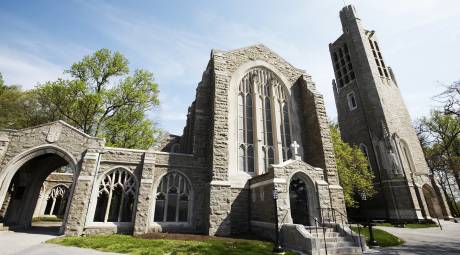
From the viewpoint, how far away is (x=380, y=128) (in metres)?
24.0

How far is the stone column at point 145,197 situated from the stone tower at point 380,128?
22524mm

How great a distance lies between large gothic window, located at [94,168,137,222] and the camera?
479 inches

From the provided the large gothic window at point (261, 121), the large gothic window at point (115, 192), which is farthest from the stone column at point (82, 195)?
the large gothic window at point (261, 121)

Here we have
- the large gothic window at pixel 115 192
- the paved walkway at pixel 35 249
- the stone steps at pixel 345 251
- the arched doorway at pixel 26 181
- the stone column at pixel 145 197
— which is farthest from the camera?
the large gothic window at pixel 115 192

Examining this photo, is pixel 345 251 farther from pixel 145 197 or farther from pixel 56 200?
pixel 56 200

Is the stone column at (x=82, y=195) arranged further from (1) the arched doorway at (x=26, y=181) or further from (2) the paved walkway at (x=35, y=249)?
(2) the paved walkway at (x=35, y=249)

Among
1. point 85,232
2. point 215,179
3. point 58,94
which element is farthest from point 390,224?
point 58,94

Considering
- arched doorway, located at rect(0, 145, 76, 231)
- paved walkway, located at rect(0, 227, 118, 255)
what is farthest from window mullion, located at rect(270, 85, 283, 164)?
arched doorway, located at rect(0, 145, 76, 231)

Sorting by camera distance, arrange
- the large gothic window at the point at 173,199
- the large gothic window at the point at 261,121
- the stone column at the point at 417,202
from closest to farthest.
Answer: the large gothic window at the point at 173,199 < the large gothic window at the point at 261,121 < the stone column at the point at 417,202

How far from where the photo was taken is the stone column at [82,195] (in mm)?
10680

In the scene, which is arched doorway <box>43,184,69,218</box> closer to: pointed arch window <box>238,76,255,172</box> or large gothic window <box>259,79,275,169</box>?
pointed arch window <box>238,76,255,172</box>

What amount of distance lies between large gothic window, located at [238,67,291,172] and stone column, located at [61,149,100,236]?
8309mm

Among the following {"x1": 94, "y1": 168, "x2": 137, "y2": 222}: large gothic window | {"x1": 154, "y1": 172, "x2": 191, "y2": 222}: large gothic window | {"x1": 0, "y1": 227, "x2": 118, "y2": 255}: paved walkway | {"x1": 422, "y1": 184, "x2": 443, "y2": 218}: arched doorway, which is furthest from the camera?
{"x1": 422, "y1": 184, "x2": 443, "y2": 218}: arched doorway

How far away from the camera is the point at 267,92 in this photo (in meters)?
17.1
